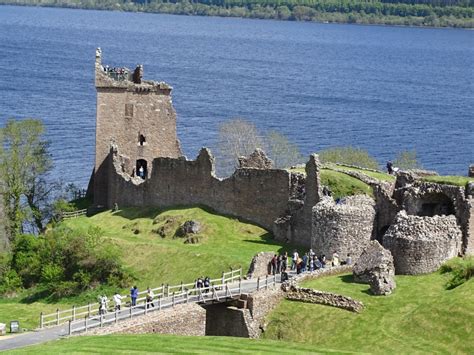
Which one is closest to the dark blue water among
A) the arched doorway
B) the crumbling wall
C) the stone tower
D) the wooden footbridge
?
the arched doorway

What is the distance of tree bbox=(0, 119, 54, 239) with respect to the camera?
7469cm

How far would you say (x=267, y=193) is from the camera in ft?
206

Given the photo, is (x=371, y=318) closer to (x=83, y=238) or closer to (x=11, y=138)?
(x=83, y=238)

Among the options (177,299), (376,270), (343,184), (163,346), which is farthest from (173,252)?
(163,346)

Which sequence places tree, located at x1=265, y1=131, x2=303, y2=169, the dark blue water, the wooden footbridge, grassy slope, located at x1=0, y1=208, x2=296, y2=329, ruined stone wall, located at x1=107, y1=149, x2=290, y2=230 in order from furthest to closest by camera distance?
the dark blue water, tree, located at x1=265, y1=131, x2=303, y2=169, ruined stone wall, located at x1=107, y1=149, x2=290, y2=230, grassy slope, located at x1=0, y1=208, x2=296, y2=329, the wooden footbridge

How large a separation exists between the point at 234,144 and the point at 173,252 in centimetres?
3719

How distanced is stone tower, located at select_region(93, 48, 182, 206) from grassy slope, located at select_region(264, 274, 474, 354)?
27.0 metres

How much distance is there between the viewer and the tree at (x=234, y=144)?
9438 cm

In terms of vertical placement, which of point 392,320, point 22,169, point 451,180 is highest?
point 451,180

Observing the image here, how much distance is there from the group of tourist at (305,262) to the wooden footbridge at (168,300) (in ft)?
2.71

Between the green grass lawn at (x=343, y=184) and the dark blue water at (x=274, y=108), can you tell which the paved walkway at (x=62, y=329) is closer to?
the green grass lawn at (x=343, y=184)

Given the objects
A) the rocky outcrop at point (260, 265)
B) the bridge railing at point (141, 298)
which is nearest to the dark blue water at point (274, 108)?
the bridge railing at point (141, 298)

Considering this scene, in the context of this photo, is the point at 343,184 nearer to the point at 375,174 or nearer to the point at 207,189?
the point at 375,174

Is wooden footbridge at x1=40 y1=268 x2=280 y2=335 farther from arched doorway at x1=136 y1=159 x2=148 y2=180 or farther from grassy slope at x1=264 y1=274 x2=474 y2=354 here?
arched doorway at x1=136 y1=159 x2=148 y2=180
